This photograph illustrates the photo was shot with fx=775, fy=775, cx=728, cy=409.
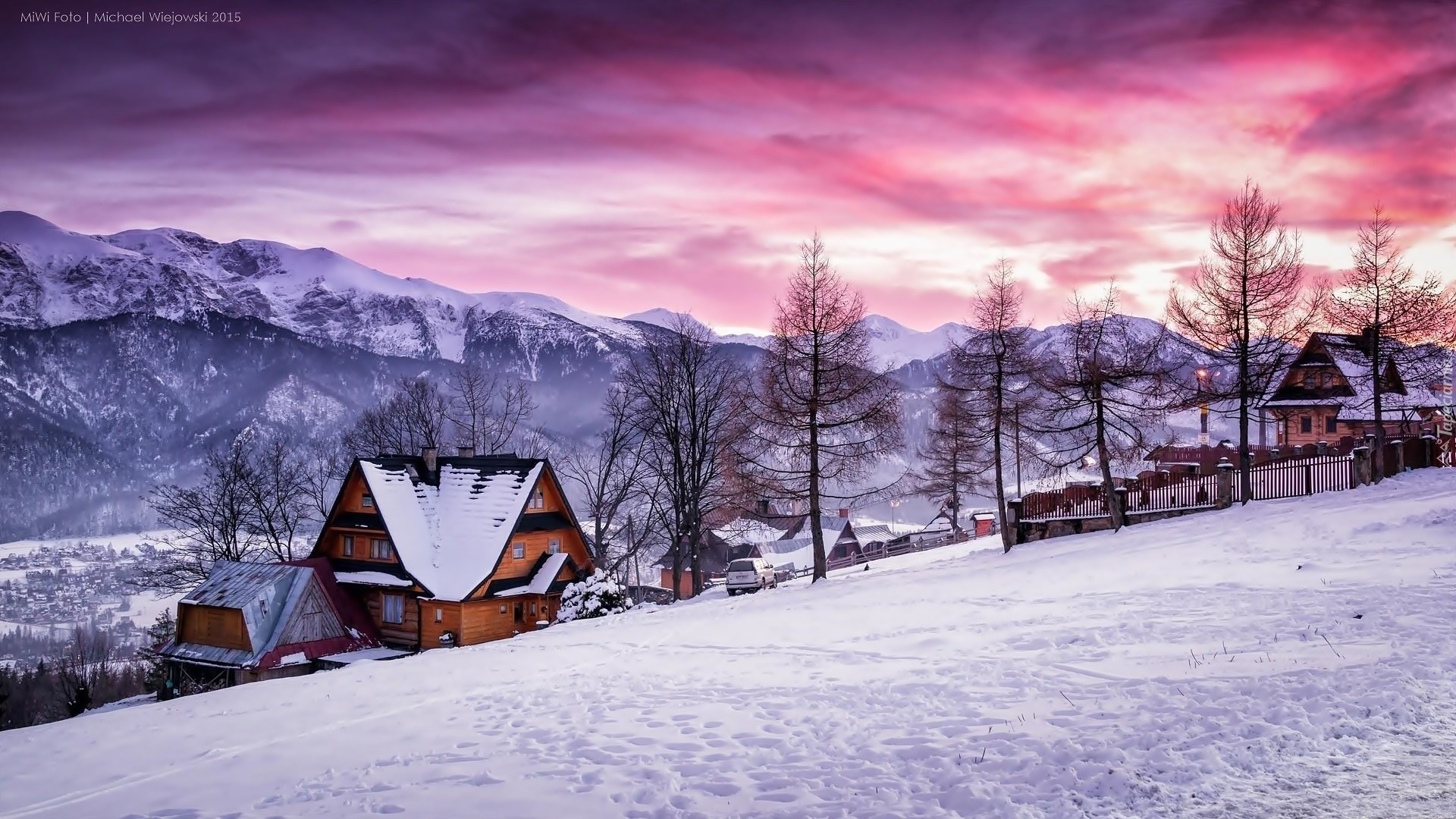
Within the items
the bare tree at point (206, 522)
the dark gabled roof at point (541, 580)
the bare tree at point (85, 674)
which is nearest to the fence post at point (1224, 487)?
the dark gabled roof at point (541, 580)

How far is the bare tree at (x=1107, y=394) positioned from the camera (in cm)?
2706

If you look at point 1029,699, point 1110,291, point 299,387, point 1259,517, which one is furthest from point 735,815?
point 299,387

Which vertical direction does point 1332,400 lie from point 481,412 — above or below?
below

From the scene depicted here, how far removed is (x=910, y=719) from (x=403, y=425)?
148ft

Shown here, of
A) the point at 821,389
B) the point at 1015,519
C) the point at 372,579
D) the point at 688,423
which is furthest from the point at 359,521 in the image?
the point at 1015,519

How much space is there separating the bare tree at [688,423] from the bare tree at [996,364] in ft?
33.4

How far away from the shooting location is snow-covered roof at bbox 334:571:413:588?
113 feet

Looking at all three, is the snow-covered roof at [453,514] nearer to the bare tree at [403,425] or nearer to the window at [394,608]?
the window at [394,608]

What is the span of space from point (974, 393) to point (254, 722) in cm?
2503

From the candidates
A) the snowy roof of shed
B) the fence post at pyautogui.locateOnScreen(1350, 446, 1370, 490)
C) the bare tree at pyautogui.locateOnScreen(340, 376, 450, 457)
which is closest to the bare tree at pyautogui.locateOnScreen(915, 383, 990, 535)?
the fence post at pyautogui.locateOnScreen(1350, 446, 1370, 490)

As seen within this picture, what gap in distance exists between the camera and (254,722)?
492 inches

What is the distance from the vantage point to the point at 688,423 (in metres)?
37.5

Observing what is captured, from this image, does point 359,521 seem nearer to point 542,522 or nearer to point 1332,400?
point 542,522

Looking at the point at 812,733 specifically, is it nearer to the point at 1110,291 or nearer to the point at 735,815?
the point at 735,815
